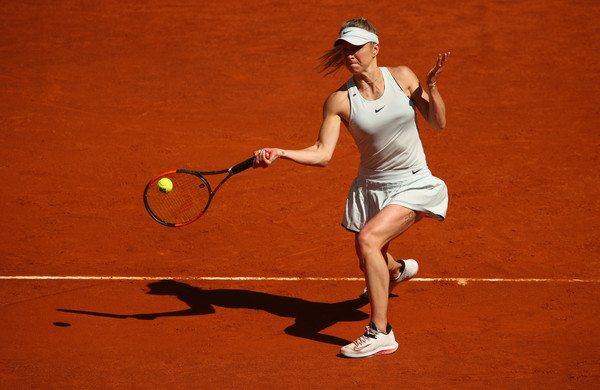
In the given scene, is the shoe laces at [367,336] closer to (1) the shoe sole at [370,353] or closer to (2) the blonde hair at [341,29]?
(1) the shoe sole at [370,353]

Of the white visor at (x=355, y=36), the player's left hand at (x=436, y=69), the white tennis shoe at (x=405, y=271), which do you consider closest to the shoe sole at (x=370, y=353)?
the white tennis shoe at (x=405, y=271)

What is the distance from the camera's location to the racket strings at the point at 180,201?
7.40 meters

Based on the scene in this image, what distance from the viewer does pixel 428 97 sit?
5980 mm

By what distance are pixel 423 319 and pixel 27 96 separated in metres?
7.81

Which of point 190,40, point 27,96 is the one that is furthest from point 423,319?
point 190,40

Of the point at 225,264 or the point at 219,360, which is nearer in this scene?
the point at 219,360

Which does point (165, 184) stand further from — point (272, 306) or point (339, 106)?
point (339, 106)

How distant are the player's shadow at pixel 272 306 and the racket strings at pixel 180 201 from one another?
65cm

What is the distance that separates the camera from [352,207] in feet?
20.5

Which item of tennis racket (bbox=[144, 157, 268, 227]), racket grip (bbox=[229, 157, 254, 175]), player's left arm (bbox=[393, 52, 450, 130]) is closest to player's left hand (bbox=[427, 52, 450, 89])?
player's left arm (bbox=[393, 52, 450, 130])

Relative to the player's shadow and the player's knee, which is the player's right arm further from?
the player's shadow

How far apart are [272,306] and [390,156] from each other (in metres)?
1.83

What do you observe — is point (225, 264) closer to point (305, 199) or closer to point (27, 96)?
point (305, 199)

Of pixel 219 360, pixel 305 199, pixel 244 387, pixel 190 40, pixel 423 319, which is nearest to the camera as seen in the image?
pixel 244 387
